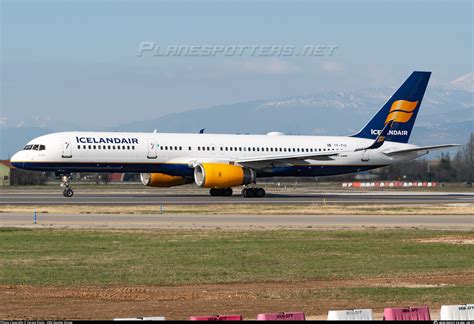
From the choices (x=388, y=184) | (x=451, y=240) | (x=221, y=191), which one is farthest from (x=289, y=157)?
(x=388, y=184)

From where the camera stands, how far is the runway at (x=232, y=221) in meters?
38.3

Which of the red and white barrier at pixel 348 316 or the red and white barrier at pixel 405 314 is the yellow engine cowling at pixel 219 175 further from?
the red and white barrier at pixel 348 316

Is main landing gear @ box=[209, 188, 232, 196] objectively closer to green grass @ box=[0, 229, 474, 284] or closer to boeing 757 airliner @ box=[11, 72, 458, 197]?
boeing 757 airliner @ box=[11, 72, 458, 197]

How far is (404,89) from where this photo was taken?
72.6 m

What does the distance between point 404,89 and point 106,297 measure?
2175 inches

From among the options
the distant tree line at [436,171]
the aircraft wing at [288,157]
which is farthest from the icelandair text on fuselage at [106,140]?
the distant tree line at [436,171]

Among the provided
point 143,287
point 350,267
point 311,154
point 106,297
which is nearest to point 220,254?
point 350,267

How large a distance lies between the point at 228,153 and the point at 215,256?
37204 millimetres

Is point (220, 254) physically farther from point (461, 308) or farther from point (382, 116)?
point (382, 116)

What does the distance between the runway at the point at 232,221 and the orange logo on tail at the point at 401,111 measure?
87.8ft

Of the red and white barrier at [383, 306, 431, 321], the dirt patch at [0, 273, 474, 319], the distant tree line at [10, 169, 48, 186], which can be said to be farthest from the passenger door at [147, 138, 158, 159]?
the distant tree line at [10, 169, 48, 186]

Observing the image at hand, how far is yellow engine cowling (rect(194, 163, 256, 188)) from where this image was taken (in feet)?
197

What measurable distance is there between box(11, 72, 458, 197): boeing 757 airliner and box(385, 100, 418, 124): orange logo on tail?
7cm

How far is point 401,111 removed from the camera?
72.6 meters
